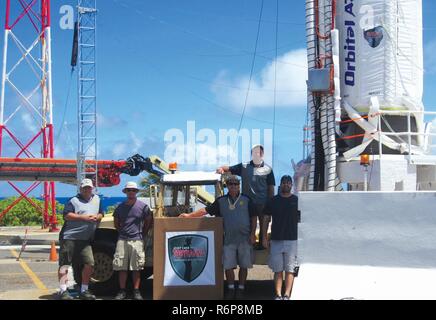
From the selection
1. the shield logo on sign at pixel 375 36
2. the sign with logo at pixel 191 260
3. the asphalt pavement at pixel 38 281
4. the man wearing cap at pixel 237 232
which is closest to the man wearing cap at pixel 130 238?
the sign with logo at pixel 191 260

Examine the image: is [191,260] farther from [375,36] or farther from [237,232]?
[375,36]

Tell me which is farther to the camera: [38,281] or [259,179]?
[38,281]

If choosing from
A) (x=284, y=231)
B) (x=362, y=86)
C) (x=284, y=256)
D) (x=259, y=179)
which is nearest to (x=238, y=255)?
(x=284, y=256)

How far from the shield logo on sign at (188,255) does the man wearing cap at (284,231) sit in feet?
3.54

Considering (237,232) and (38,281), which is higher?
(237,232)

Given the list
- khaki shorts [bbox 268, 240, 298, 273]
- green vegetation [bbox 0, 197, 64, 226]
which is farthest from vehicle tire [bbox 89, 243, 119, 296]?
green vegetation [bbox 0, 197, 64, 226]

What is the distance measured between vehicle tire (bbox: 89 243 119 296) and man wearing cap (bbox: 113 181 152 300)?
755 mm

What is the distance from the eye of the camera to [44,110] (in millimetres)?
35406

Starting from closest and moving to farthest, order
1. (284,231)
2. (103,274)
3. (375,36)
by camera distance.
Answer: (284,231) → (103,274) → (375,36)

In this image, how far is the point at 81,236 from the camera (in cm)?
959

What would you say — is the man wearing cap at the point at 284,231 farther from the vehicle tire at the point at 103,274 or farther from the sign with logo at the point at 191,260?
the vehicle tire at the point at 103,274

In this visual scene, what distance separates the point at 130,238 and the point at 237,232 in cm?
172

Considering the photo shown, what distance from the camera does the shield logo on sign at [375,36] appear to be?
11.8 metres
